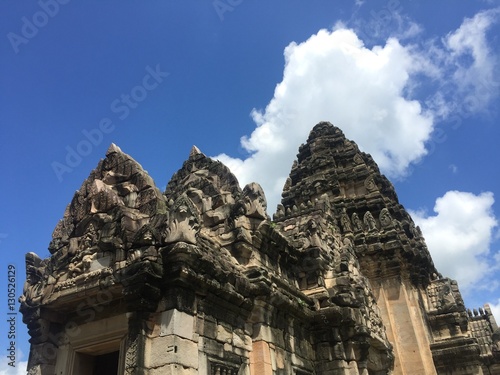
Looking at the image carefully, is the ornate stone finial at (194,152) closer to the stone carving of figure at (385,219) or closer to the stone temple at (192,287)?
the stone temple at (192,287)

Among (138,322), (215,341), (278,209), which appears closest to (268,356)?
(215,341)

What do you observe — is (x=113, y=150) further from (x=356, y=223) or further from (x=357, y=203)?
(x=357, y=203)

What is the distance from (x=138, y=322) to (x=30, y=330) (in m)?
2.43

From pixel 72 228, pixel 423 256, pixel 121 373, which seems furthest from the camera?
pixel 423 256

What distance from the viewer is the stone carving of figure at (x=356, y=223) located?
806 inches

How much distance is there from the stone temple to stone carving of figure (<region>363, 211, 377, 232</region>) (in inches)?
233

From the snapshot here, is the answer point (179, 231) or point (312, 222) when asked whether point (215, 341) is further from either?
point (312, 222)

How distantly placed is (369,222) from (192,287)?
14.4 meters

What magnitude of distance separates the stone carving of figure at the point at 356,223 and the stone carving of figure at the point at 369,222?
9.5 inches

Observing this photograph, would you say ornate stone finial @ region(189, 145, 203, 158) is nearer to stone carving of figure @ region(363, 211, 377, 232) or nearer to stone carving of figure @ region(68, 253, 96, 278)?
stone carving of figure @ region(68, 253, 96, 278)

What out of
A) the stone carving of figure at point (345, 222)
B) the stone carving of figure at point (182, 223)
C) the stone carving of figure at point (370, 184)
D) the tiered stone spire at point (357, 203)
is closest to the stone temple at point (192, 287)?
the stone carving of figure at point (182, 223)

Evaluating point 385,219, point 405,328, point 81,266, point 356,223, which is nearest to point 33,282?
point 81,266

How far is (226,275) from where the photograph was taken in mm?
8164

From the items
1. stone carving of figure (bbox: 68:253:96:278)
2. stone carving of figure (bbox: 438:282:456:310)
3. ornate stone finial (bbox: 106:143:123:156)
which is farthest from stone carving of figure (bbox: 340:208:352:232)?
stone carving of figure (bbox: 68:253:96:278)
